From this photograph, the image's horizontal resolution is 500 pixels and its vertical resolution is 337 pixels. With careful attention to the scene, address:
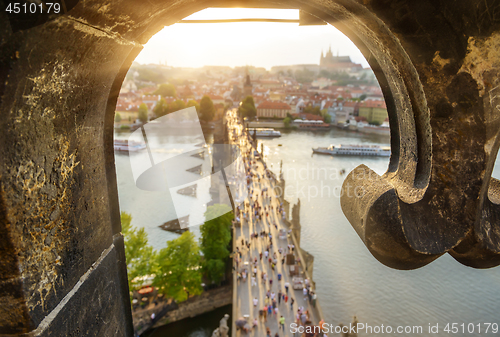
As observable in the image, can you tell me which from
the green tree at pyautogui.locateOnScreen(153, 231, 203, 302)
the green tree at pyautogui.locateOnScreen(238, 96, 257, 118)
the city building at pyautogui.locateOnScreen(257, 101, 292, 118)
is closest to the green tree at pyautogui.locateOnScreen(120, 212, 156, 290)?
the green tree at pyautogui.locateOnScreen(153, 231, 203, 302)

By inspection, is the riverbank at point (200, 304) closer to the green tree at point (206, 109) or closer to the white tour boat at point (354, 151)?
the white tour boat at point (354, 151)

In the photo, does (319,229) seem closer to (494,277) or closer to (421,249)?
(494,277)

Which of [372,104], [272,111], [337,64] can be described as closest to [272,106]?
[272,111]

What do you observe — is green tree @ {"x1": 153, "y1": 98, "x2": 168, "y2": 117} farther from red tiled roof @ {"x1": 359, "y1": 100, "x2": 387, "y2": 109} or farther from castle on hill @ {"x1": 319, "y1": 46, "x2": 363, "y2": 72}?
castle on hill @ {"x1": 319, "y1": 46, "x2": 363, "y2": 72}

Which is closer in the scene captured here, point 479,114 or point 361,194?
point 479,114

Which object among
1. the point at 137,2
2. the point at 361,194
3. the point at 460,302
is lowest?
the point at 460,302

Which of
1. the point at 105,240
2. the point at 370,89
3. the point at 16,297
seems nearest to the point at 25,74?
the point at 16,297

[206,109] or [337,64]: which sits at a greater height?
[337,64]

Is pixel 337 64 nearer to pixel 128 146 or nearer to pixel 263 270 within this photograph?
pixel 128 146
